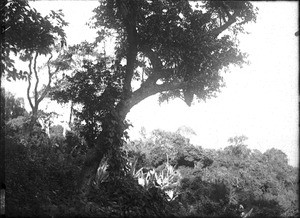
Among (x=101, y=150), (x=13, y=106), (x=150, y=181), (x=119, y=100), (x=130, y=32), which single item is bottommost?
(x=150, y=181)

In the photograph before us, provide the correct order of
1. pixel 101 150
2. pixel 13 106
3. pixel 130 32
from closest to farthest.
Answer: pixel 101 150, pixel 130 32, pixel 13 106

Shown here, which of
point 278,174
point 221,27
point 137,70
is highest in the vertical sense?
point 221,27

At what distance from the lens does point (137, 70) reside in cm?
1168

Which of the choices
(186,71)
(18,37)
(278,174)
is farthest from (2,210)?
(278,174)

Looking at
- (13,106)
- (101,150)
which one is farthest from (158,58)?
(13,106)

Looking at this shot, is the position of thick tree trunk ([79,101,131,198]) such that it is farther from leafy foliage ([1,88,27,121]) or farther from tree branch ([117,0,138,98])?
leafy foliage ([1,88,27,121])

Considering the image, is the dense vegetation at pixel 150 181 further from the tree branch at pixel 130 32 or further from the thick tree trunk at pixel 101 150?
the tree branch at pixel 130 32

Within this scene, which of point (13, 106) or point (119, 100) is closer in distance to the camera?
point (119, 100)

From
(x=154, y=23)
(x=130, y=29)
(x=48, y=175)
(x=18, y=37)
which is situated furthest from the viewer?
(x=130, y=29)

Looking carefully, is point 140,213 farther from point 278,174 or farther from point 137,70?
point 278,174

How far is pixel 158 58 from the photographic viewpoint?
31.7 feet

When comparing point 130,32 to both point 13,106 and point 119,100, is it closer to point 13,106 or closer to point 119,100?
point 119,100

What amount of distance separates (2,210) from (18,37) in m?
4.31

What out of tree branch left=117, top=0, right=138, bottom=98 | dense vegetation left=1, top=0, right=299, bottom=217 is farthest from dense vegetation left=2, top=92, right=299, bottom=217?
tree branch left=117, top=0, right=138, bottom=98
